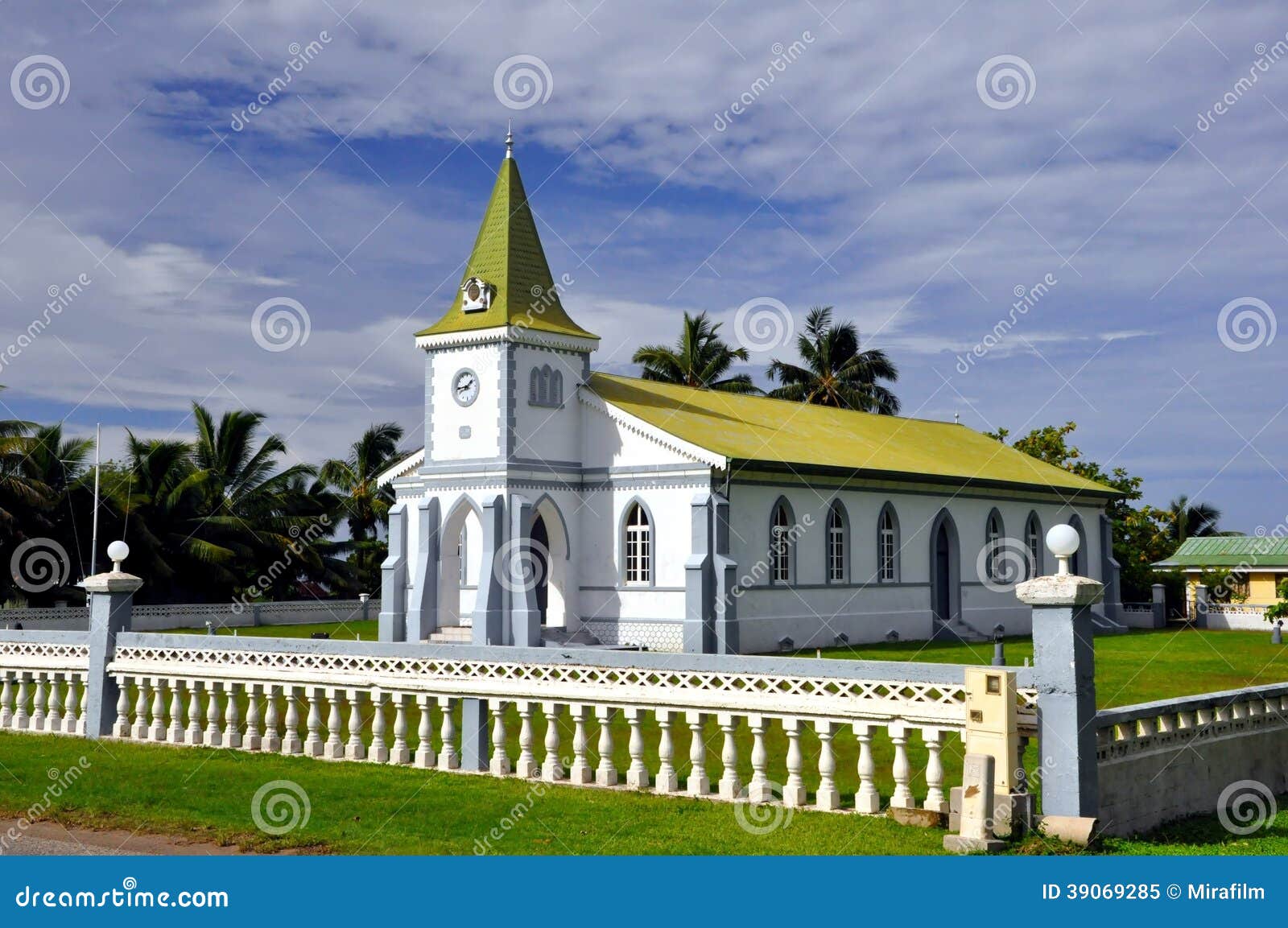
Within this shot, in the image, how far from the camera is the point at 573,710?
476 inches

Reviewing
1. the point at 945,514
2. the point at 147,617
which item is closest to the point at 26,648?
the point at 147,617

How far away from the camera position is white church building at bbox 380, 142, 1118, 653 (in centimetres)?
2823

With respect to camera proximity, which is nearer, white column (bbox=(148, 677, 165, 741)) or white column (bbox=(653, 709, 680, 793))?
white column (bbox=(653, 709, 680, 793))

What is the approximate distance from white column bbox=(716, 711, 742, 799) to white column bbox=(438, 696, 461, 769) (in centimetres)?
289

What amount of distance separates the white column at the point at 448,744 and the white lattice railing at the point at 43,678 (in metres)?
5.39

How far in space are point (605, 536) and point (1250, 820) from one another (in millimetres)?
19014

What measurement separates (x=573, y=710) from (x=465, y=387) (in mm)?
18429

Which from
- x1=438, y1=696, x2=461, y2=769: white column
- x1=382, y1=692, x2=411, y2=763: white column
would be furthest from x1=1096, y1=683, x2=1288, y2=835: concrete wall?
x1=382, y1=692, x2=411, y2=763: white column

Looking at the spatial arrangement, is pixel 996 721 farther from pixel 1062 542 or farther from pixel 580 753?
pixel 580 753

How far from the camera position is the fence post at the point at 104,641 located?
50.3ft

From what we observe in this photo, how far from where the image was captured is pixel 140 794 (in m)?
11.4

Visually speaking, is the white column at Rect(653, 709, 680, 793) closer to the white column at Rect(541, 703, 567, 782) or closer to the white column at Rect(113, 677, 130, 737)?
the white column at Rect(541, 703, 567, 782)

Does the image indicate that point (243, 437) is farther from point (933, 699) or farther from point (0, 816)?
point (933, 699)

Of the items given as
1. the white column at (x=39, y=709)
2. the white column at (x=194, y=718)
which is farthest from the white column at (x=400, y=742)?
the white column at (x=39, y=709)
